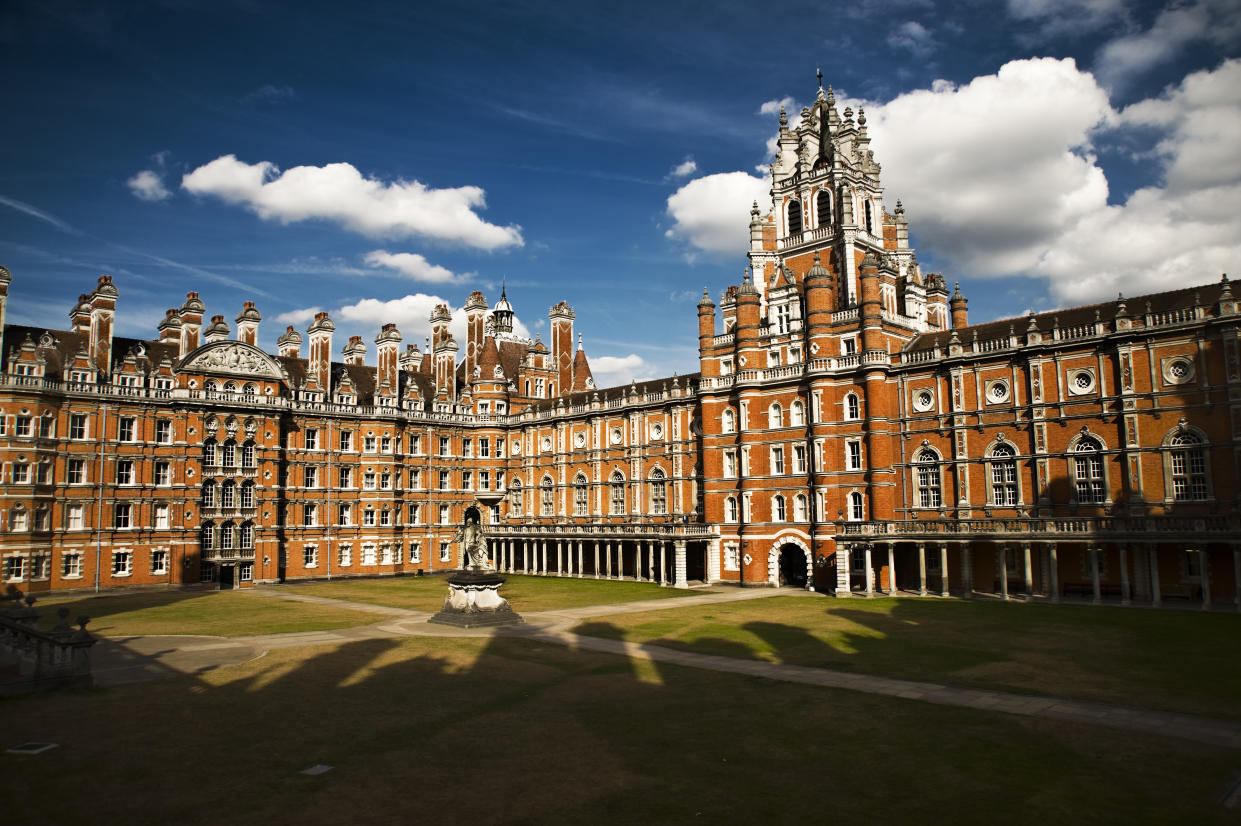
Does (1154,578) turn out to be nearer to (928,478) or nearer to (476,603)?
(928,478)

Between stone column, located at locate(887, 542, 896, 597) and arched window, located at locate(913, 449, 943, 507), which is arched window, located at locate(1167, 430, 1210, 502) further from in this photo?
stone column, located at locate(887, 542, 896, 597)

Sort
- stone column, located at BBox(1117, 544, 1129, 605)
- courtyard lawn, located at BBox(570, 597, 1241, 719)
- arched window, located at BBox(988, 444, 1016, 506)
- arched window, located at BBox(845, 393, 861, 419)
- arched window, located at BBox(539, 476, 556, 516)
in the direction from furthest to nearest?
arched window, located at BBox(539, 476, 556, 516) → arched window, located at BBox(845, 393, 861, 419) → arched window, located at BBox(988, 444, 1016, 506) → stone column, located at BBox(1117, 544, 1129, 605) → courtyard lawn, located at BBox(570, 597, 1241, 719)

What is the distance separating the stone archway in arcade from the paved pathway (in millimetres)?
13259

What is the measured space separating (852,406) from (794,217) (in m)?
18.5

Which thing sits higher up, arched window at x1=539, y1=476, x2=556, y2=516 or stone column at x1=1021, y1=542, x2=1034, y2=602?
arched window at x1=539, y1=476, x2=556, y2=516

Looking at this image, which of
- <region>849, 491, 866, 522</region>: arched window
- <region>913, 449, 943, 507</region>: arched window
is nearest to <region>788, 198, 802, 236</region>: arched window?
<region>913, 449, 943, 507</region>: arched window

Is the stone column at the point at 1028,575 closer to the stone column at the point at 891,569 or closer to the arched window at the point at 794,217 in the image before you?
the stone column at the point at 891,569

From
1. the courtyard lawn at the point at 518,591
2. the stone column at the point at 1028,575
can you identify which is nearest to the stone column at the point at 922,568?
the stone column at the point at 1028,575

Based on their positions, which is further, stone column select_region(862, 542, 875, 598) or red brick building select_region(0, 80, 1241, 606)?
stone column select_region(862, 542, 875, 598)

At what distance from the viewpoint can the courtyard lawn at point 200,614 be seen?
120 ft

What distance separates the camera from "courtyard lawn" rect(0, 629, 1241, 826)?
545 inches

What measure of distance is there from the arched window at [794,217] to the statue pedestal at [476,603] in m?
39.0

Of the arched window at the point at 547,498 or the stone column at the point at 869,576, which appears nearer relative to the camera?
the stone column at the point at 869,576

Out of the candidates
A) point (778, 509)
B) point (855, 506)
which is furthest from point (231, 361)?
point (855, 506)
